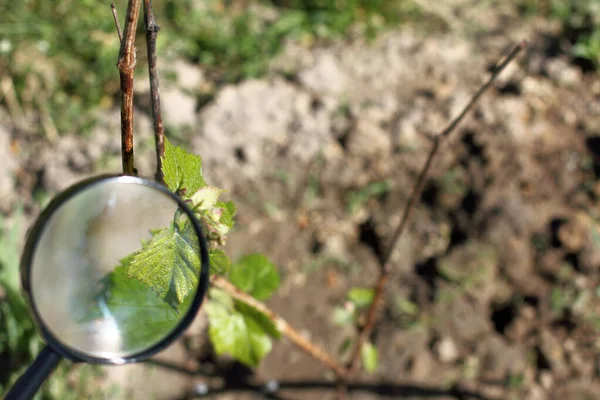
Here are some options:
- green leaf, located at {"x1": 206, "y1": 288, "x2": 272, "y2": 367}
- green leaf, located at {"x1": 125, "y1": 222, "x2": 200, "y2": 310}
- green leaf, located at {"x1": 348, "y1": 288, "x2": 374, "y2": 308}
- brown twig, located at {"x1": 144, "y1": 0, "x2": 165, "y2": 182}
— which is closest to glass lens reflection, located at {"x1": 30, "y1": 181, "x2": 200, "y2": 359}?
green leaf, located at {"x1": 125, "y1": 222, "x2": 200, "y2": 310}

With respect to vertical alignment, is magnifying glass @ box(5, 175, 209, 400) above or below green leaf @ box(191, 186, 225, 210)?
below

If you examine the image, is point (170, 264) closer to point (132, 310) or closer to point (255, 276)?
point (132, 310)

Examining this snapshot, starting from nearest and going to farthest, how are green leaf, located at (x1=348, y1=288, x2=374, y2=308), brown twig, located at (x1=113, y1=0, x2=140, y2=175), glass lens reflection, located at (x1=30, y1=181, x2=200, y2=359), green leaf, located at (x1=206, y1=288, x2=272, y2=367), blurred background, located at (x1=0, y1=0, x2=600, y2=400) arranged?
brown twig, located at (x1=113, y1=0, x2=140, y2=175)
glass lens reflection, located at (x1=30, y1=181, x2=200, y2=359)
green leaf, located at (x1=206, y1=288, x2=272, y2=367)
green leaf, located at (x1=348, y1=288, x2=374, y2=308)
blurred background, located at (x1=0, y1=0, x2=600, y2=400)

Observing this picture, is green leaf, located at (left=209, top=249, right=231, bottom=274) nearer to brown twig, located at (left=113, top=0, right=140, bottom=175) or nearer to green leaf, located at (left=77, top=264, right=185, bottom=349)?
green leaf, located at (left=77, top=264, right=185, bottom=349)

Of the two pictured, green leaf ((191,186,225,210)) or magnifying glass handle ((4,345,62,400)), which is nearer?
magnifying glass handle ((4,345,62,400))

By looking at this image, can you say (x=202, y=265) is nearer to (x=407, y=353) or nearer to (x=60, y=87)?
(x=407, y=353)

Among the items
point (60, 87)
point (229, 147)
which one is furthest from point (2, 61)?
point (229, 147)

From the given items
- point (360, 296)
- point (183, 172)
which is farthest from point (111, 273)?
point (360, 296)

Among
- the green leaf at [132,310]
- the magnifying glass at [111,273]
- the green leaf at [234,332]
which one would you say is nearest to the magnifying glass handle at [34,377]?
the magnifying glass at [111,273]

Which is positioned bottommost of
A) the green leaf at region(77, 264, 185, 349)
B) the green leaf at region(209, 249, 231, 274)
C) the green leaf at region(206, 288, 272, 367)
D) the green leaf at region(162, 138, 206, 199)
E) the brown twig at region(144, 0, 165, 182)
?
the green leaf at region(206, 288, 272, 367)
